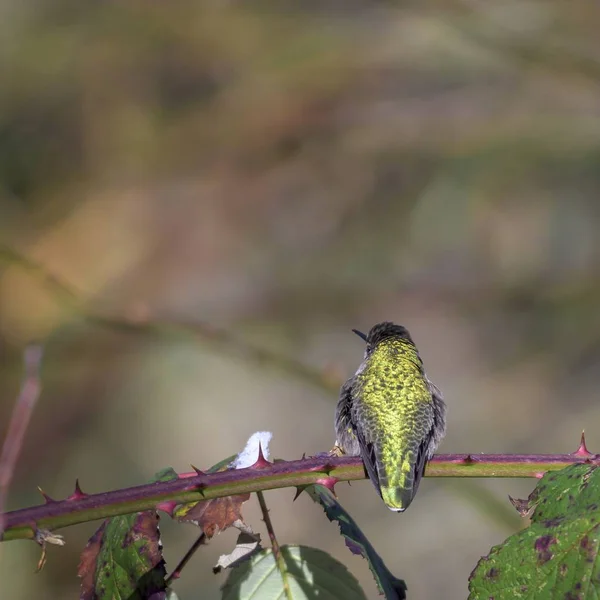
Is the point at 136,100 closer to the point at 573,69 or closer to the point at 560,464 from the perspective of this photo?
the point at 573,69

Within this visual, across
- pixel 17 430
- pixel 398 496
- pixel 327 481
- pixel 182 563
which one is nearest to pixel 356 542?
pixel 327 481

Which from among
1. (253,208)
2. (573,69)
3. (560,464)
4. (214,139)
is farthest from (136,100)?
(560,464)

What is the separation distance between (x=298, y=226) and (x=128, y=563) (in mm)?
7856

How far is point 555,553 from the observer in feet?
5.88

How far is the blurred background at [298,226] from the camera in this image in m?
8.11

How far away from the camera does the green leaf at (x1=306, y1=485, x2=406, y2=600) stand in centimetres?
216

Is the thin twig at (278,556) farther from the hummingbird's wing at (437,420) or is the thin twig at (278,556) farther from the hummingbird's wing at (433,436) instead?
the hummingbird's wing at (437,420)

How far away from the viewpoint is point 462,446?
28.4 ft

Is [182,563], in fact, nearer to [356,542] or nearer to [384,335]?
[356,542]

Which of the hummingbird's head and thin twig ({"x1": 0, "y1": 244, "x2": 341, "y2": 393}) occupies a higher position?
thin twig ({"x1": 0, "y1": 244, "x2": 341, "y2": 393})

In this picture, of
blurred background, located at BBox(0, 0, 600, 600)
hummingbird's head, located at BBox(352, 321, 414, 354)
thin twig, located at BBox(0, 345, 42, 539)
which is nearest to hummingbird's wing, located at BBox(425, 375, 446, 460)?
hummingbird's head, located at BBox(352, 321, 414, 354)

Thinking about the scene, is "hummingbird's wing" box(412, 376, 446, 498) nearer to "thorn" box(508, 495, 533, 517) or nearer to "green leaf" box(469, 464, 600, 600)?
"thorn" box(508, 495, 533, 517)

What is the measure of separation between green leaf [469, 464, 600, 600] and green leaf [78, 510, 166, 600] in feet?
2.54

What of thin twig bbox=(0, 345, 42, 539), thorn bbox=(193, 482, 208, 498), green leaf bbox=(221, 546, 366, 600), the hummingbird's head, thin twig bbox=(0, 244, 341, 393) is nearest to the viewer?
thin twig bbox=(0, 345, 42, 539)
